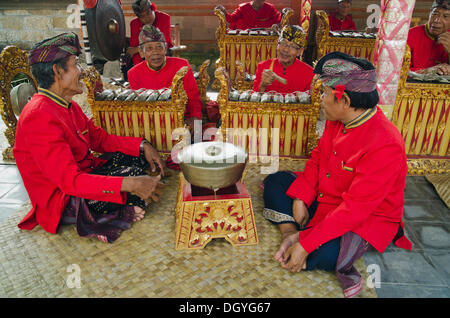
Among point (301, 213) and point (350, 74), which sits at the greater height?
point (350, 74)

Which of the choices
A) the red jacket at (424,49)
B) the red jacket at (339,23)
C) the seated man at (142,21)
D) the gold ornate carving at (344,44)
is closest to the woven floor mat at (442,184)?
the red jacket at (424,49)

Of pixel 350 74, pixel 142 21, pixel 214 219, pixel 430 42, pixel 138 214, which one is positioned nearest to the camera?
pixel 350 74

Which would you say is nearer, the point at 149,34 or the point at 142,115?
the point at 142,115

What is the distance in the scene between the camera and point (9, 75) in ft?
12.1

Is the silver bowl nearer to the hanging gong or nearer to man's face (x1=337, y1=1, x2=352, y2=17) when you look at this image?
the hanging gong

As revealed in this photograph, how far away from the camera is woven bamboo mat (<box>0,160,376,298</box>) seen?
203 cm

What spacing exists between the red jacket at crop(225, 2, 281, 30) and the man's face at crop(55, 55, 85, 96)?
15.6 feet

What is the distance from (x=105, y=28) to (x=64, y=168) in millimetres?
3151

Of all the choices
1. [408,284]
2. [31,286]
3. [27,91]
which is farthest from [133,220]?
[27,91]

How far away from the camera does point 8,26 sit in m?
8.00

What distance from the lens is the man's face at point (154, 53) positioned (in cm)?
377

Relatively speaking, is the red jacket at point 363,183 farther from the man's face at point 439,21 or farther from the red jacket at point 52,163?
the man's face at point 439,21

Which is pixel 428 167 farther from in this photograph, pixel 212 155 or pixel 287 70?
pixel 212 155

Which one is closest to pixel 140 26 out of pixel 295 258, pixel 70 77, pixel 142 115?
pixel 142 115
